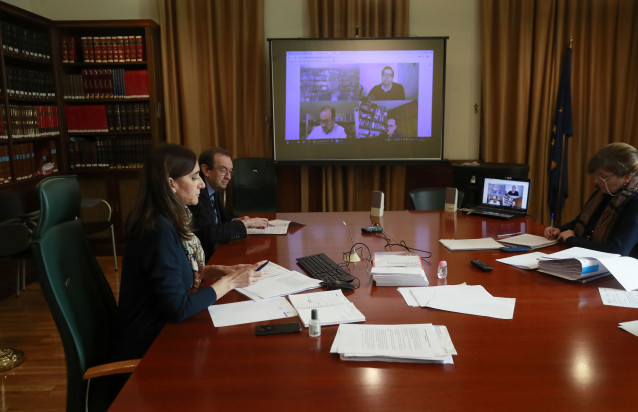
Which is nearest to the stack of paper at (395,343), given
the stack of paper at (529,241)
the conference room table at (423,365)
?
the conference room table at (423,365)

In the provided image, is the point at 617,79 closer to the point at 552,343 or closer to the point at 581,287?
the point at 581,287

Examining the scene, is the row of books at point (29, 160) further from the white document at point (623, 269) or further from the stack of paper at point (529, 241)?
the white document at point (623, 269)

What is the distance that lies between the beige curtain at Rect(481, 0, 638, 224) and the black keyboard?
10.5 ft

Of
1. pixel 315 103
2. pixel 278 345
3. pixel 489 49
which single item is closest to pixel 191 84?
pixel 315 103

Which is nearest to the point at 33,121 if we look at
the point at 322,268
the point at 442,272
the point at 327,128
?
the point at 327,128

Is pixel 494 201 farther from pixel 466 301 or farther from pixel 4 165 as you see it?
pixel 4 165

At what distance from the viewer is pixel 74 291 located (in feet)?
4.67

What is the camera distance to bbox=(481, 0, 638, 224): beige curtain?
4.45 m

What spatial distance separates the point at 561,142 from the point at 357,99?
2.00m

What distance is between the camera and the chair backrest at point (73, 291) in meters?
1.32

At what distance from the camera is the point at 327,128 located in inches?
180

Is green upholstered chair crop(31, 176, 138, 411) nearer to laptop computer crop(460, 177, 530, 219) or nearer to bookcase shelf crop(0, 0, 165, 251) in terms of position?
laptop computer crop(460, 177, 530, 219)

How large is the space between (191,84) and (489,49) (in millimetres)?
2890

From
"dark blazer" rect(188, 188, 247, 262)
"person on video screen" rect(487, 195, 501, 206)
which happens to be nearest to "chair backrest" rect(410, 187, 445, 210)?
"person on video screen" rect(487, 195, 501, 206)
